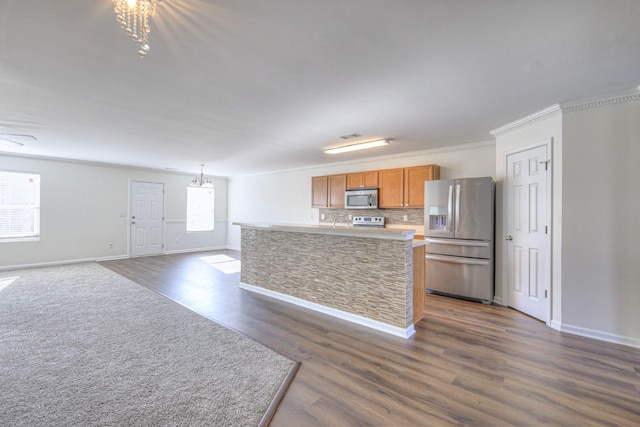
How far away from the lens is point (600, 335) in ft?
9.30

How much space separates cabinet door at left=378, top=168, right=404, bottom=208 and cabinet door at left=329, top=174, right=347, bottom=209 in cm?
89

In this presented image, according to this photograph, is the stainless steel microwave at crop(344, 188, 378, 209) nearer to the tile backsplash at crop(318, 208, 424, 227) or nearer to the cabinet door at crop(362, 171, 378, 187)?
the cabinet door at crop(362, 171, 378, 187)

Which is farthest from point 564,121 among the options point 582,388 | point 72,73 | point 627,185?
point 72,73

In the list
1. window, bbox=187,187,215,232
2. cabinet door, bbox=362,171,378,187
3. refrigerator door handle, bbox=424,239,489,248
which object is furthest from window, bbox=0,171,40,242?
refrigerator door handle, bbox=424,239,489,248

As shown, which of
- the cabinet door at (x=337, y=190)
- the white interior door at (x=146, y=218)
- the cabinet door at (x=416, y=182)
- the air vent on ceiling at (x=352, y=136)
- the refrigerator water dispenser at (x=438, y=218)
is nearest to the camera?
the air vent on ceiling at (x=352, y=136)

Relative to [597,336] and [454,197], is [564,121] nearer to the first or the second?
[454,197]

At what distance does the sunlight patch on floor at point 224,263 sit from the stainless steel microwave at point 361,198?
2.76 metres

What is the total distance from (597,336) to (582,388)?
3.94ft

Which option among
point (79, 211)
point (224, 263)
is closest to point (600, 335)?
point (224, 263)

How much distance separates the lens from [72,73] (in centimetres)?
235

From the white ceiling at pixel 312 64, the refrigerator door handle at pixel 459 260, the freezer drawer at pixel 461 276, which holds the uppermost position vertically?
the white ceiling at pixel 312 64

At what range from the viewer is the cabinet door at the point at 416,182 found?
15.8 feet

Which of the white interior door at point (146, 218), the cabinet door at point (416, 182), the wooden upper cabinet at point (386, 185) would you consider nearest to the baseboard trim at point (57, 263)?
the white interior door at point (146, 218)

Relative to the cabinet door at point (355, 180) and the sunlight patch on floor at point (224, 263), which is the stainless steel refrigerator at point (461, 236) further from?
the sunlight patch on floor at point (224, 263)
